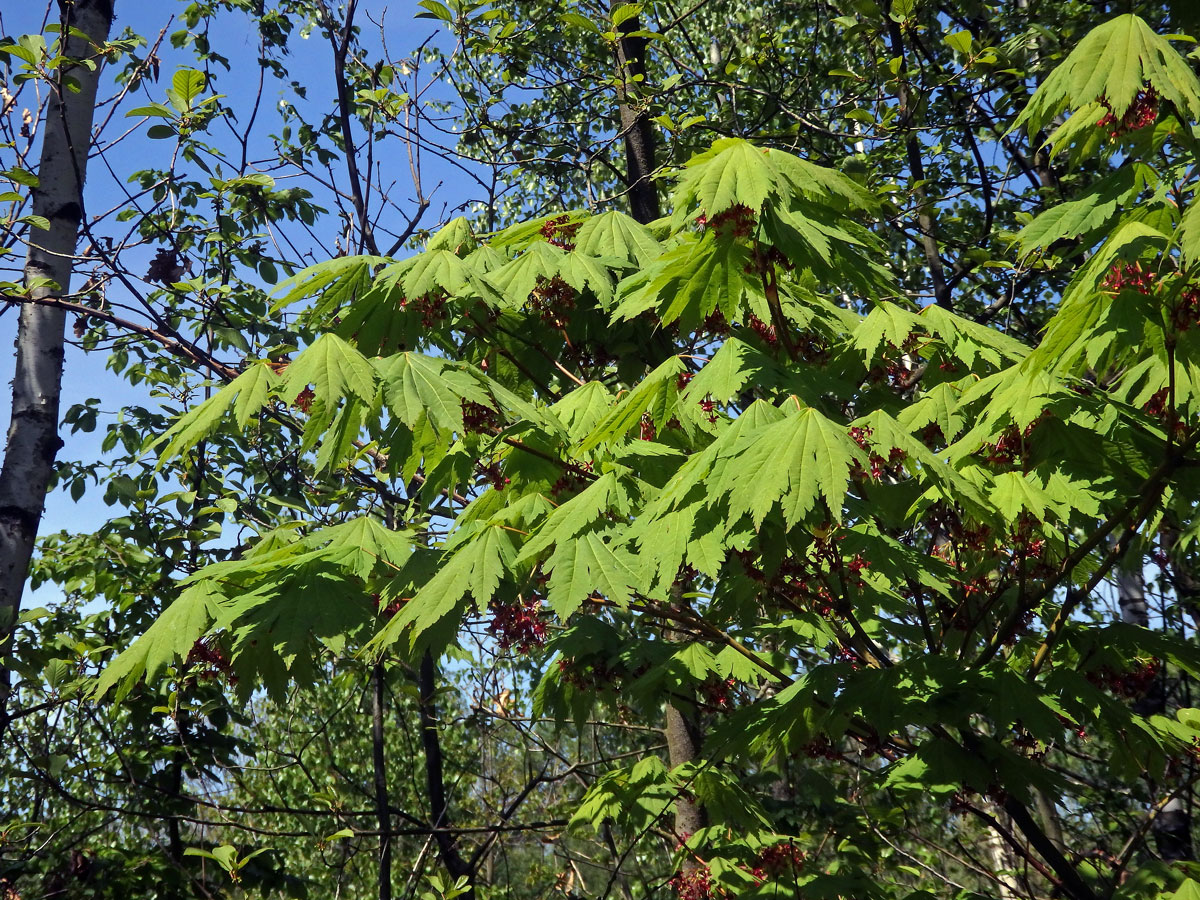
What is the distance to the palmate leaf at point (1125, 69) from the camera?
234 centimetres

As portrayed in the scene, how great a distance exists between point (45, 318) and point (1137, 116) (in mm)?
5057

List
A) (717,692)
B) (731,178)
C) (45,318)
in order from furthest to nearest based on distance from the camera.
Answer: (45,318) → (717,692) → (731,178)

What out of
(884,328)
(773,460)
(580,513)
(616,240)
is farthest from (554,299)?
(773,460)

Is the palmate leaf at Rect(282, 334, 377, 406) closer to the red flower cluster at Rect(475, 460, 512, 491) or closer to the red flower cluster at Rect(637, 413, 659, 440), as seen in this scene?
the red flower cluster at Rect(475, 460, 512, 491)

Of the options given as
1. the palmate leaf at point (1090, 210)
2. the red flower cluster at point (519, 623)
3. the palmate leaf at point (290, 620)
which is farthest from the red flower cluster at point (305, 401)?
the palmate leaf at point (1090, 210)

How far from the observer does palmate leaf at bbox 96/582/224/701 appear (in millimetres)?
2613

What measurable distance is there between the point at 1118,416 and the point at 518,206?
39.1ft

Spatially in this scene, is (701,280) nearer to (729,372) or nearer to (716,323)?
(729,372)

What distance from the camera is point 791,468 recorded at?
205 cm

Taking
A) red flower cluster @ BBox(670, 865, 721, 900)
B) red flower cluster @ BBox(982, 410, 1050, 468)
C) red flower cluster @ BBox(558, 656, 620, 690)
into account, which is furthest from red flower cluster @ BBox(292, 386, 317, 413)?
red flower cluster @ BBox(670, 865, 721, 900)

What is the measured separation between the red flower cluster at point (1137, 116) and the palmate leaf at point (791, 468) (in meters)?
1.45

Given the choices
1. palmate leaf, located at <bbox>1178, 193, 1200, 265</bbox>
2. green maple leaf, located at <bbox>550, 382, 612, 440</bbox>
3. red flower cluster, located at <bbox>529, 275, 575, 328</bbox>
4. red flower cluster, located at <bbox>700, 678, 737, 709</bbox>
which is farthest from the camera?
red flower cluster, located at <bbox>700, 678, 737, 709</bbox>

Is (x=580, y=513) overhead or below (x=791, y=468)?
overhead

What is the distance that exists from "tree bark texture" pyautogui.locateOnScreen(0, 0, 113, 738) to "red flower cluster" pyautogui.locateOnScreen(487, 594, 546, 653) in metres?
2.43
